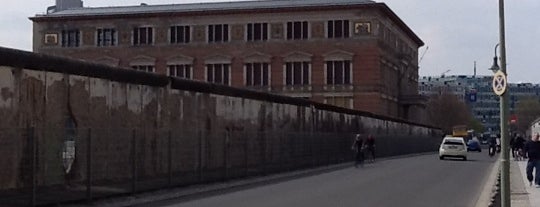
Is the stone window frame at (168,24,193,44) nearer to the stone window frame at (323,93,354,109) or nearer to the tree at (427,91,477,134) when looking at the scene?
the stone window frame at (323,93,354,109)

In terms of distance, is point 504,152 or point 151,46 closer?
point 504,152

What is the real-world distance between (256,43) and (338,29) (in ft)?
29.8

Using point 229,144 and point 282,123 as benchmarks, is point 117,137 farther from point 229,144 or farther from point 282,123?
point 282,123

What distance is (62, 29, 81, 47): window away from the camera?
106m

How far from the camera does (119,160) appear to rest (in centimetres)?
2542

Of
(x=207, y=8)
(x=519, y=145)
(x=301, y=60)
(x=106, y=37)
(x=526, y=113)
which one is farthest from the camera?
(x=526, y=113)

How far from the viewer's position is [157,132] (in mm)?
28703

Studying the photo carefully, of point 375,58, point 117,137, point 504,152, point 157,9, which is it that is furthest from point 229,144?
point 157,9

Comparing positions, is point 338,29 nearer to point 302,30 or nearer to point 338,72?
point 302,30

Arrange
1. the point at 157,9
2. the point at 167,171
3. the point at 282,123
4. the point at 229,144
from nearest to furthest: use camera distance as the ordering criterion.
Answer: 1. the point at 167,171
2. the point at 229,144
3. the point at 282,123
4. the point at 157,9

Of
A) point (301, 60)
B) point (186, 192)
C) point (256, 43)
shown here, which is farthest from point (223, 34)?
point (186, 192)

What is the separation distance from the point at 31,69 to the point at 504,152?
12.1 meters

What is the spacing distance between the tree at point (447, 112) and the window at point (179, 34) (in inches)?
2167

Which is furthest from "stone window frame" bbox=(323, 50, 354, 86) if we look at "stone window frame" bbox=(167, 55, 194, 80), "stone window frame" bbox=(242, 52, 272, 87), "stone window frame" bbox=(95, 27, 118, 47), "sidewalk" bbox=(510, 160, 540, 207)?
"sidewalk" bbox=(510, 160, 540, 207)
